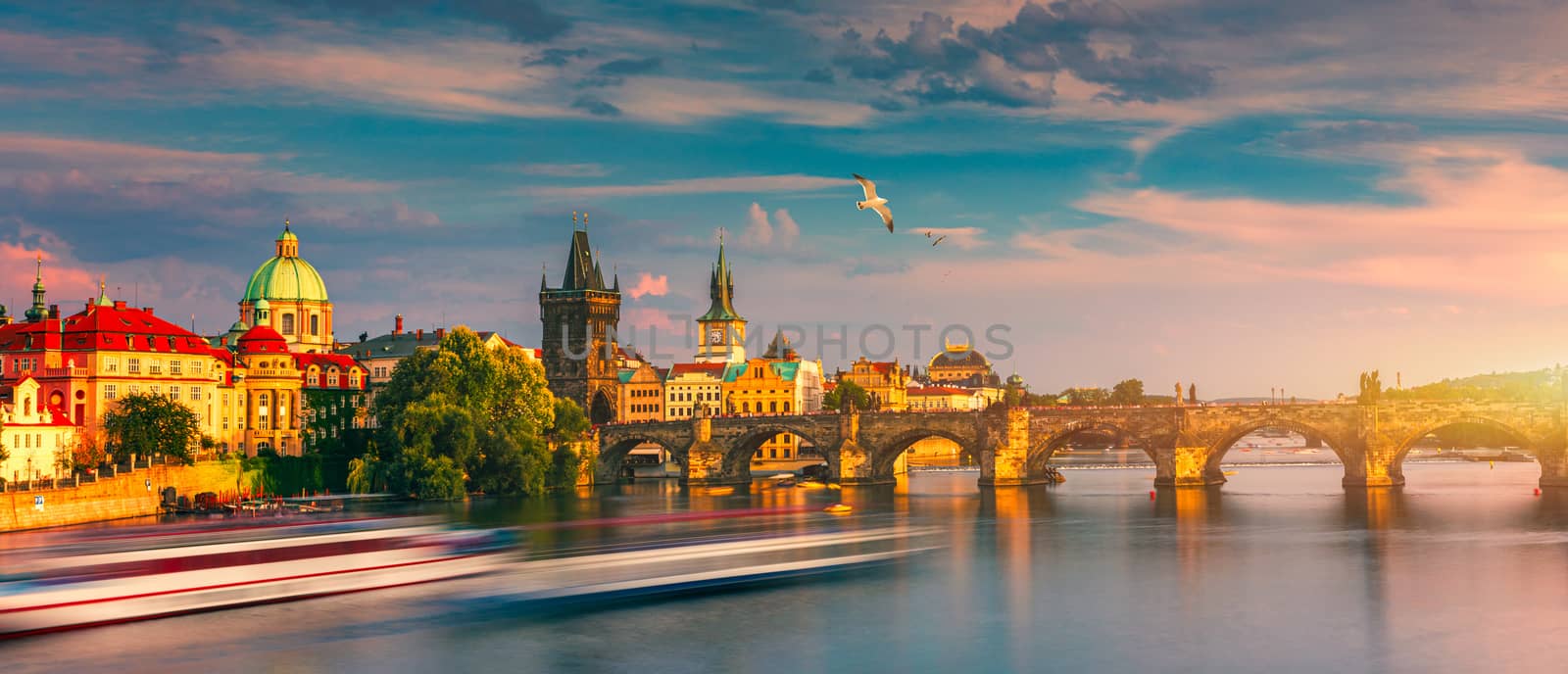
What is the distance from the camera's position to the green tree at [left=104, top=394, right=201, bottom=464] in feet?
269

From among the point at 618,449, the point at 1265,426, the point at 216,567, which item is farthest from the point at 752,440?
the point at 216,567

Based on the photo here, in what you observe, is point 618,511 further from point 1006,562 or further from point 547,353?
point 547,353

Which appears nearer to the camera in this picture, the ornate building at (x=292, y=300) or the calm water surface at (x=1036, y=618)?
the calm water surface at (x=1036, y=618)

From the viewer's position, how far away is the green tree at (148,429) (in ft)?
269

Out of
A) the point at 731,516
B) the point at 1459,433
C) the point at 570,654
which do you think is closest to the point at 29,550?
the point at 570,654

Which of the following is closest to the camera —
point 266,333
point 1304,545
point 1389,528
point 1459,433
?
point 1304,545

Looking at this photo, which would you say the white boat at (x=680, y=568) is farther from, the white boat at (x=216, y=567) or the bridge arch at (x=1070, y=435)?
the bridge arch at (x=1070, y=435)

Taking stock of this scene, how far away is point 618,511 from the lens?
8381 cm

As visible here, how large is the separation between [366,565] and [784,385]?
124 meters

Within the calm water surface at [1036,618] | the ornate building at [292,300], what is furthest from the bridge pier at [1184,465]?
the ornate building at [292,300]

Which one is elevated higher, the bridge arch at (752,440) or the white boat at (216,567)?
the bridge arch at (752,440)

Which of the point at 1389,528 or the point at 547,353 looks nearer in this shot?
the point at 1389,528

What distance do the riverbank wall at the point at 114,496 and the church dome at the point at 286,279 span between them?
5270cm

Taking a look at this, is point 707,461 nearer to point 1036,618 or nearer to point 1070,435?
point 1070,435
